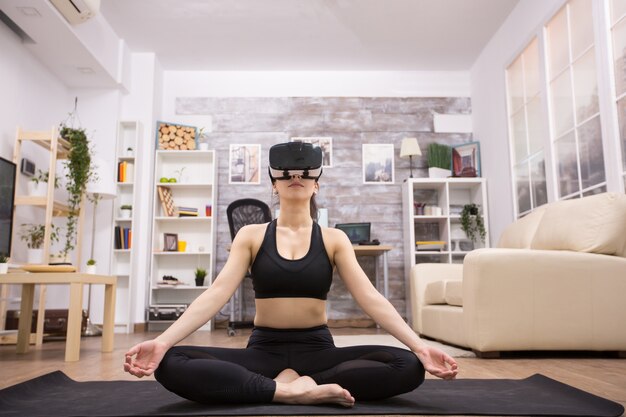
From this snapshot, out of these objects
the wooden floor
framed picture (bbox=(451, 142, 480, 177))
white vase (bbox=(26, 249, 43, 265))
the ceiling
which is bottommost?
the wooden floor

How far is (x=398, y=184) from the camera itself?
672 centimetres

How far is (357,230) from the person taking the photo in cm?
627

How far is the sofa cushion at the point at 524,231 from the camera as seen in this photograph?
4.07 meters

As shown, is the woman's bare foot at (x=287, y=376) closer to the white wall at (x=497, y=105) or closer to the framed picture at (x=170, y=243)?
the white wall at (x=497, y=105)

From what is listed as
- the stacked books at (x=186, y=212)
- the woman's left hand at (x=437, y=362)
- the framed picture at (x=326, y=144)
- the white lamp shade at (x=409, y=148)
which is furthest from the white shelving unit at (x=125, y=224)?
the woman's left hand at (x=437, y=362)

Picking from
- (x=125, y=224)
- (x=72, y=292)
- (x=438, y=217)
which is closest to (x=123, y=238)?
(x=125, y=224)

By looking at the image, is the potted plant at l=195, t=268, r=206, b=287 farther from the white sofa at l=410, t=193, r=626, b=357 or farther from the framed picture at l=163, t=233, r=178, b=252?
the white sofa at l=410, t=193, r=626, b=357

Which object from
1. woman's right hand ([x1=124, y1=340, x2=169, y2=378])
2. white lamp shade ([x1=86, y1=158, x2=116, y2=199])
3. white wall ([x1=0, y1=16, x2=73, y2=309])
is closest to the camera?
woman's right hand ([x1=124, y1=340, x2=169, y2=378])

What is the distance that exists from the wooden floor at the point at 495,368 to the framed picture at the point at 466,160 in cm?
351

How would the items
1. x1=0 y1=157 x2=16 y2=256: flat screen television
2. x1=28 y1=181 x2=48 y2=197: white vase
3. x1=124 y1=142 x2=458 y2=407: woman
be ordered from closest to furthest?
x1=124 y1=142 x2=458 y2=407: woman
x1=0 y1=157 x2=16 y2=256: flat screen television
x1=28 y1=181 x2=48 y2=197: white vase

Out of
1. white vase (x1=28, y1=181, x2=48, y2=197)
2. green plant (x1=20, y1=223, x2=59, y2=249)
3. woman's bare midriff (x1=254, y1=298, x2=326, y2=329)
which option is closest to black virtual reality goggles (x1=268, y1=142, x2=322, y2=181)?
woman's bare midriff (x1=254, y1=298, x2=326, y2=329)

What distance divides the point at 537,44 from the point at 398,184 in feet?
7.68

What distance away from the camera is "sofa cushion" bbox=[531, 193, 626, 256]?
10.4ft

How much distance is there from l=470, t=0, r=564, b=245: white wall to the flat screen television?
181 inches
